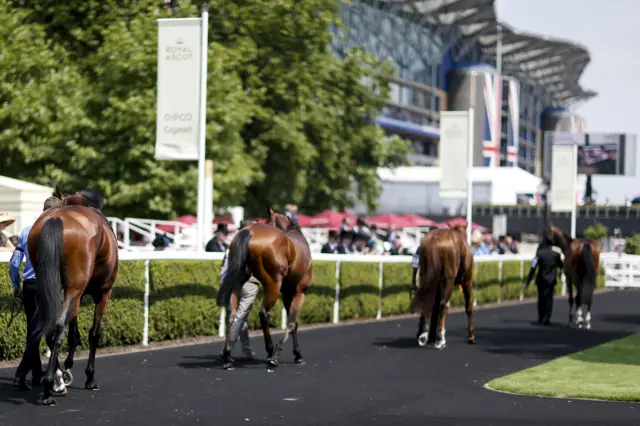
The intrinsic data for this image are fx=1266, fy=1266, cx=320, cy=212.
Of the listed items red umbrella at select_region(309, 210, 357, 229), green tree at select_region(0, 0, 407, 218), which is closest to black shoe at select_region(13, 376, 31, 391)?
green tree at select_region(0, 0, 407, 218)

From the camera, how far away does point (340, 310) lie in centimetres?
2341

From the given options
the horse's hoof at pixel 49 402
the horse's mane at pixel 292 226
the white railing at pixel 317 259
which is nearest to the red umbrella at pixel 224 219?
the white railing at pixel 317 259

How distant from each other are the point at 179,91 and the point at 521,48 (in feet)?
416

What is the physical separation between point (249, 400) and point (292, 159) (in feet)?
90.7

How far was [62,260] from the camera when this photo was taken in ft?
33.5

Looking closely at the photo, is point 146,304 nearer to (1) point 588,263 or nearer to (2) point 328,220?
(1) point 588,263

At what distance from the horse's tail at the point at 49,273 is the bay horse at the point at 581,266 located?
46.7ft

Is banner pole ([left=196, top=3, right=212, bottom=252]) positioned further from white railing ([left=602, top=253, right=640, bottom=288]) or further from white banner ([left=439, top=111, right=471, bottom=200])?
white railing ([left=602, top=253, right=640, bottom=288])

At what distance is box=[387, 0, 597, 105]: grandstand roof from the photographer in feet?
404

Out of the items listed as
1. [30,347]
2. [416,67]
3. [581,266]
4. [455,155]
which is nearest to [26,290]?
[30,347]

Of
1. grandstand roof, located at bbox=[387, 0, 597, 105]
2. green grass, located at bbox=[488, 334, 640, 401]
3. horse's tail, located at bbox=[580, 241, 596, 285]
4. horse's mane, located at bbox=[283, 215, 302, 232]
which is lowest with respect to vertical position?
green grass, located at bbox=[488, 334, 640, 401]

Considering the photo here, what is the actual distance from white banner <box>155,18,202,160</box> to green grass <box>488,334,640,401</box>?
7.45 meters

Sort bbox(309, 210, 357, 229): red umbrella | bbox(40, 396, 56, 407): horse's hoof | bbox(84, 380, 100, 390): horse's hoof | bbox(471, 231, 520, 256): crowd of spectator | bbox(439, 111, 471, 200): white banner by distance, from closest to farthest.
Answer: bbox(40, 396, 56, 407): horse's hoof, bbox(84, 380, 100, 390): horse's hoof, bbox(439, 111, 471, 200): white banner, bbox(471, 231, 520, 256): crowd of spectator, bbox(309, 210, 357, 229): red umbrella

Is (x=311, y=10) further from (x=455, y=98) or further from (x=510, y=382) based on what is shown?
(x=455, y=98)
